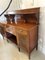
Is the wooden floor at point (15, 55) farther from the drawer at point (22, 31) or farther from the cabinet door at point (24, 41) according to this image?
the drawer at point (22, 31)

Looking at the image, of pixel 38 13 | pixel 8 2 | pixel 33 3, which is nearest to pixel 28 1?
pixel 33 3

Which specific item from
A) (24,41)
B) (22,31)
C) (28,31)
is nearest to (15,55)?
(24,41)

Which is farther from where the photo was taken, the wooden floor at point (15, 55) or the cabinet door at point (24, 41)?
the wooden floor at point (15, 55)

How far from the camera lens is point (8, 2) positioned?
130 inches

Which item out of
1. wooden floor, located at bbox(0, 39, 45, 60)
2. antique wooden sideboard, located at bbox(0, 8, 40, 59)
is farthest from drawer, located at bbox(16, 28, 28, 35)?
wooden floor, located at bbox(0, 39, 45, 60)

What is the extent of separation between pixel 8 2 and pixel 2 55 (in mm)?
2071

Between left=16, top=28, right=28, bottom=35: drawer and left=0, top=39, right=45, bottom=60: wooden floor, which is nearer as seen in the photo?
left=16, top=28, right=28, bottom=35: drawer

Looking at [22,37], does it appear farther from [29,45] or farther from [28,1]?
[28,1]

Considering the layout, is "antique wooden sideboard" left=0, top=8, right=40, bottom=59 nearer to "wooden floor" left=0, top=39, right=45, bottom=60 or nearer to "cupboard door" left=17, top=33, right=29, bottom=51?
"cupboard door" left=17, top=33, right=29, bottom=51

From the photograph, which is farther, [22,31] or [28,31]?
[22,31]

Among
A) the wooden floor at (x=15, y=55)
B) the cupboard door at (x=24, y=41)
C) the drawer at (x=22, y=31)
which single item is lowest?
the wooden floor at (x=15, y=55)

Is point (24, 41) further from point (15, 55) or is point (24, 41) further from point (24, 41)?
point (15, 55)

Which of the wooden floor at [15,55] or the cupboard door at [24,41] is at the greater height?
the cupboard door at [24,41]

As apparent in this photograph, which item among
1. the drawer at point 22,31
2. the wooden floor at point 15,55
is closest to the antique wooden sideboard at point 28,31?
the drawer at point 22,31
